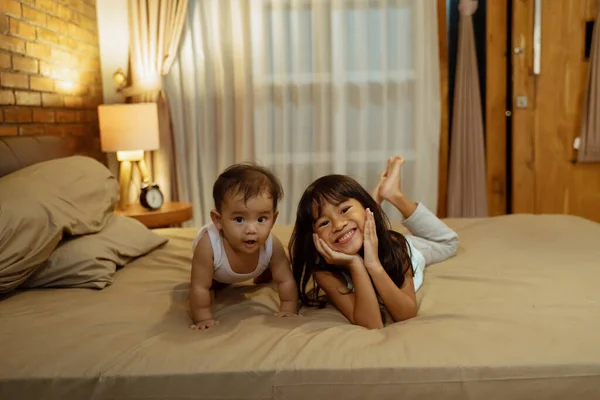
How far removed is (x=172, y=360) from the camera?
1249mm

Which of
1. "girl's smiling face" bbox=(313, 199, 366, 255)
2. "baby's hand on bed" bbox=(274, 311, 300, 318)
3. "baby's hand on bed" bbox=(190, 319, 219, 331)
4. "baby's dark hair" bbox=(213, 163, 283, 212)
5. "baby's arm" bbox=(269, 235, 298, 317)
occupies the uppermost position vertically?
"baby's dark hair" bbox=(213, 163, 283, 212)

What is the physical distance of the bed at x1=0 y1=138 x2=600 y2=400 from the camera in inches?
46.2

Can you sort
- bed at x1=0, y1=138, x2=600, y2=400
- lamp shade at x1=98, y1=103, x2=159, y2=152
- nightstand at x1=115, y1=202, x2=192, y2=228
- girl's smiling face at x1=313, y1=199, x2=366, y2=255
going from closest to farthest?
bed at x1=0, y1=138, x2=600, y2=400 → girl's smiling face at x1=313, y1=199, x2=366, y2=255 → nightstand at x1=115, y1=202, x2=192, y2=228 → lamp shade at x1=98, y1=103, x2=159, y2=152

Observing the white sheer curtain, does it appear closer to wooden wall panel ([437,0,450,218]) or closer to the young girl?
wooden wall panel ([437,0,450,218])

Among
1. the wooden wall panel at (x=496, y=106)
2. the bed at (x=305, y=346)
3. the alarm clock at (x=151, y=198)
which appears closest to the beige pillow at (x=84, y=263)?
the bed at (x=305, y=346)

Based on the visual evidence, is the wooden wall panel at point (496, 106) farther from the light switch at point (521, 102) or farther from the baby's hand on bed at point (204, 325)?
the baby's hand on bed at point (204, 325)

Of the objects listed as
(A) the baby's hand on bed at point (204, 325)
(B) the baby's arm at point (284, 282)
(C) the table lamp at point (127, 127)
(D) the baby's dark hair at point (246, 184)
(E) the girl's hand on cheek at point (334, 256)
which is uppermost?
(C) the table lamp at point (127, 127)

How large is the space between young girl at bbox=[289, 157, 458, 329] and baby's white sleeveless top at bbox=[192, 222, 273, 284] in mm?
92

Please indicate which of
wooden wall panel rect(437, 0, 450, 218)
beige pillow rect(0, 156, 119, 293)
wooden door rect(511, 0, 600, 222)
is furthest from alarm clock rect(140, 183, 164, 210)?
wooden door rect(511, 0, 600, 222)

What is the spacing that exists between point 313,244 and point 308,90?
90.6 inches

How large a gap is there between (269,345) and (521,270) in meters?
0.97

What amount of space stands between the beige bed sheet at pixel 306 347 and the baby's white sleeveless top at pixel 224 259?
0.21 ft

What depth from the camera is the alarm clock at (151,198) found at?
3277mm

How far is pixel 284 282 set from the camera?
1.65 metres
